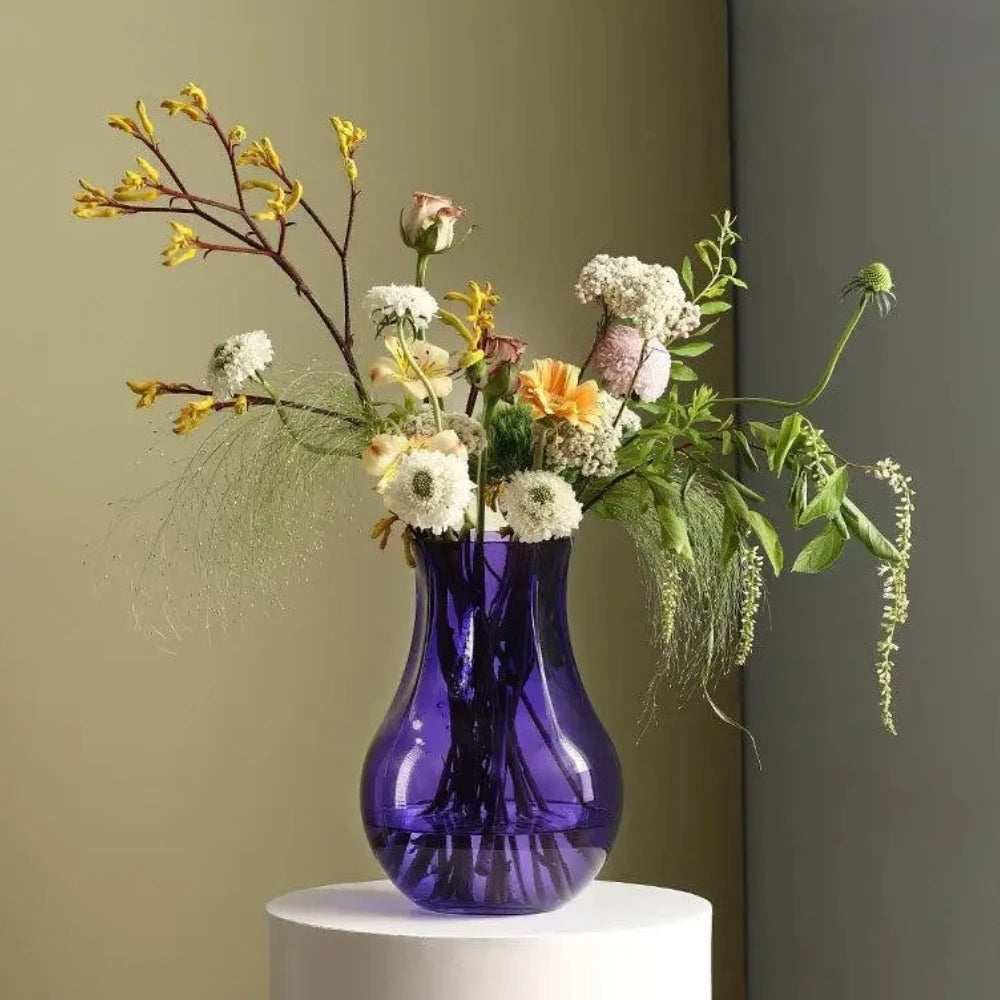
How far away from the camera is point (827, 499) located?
1259 millimetres

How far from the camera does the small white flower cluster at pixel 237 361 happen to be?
129cm

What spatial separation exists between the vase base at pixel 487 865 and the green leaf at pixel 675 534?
245mm

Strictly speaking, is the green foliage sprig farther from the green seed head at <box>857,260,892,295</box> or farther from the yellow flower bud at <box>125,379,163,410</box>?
the yellow flower bud at <box>125,379,163,410</box>

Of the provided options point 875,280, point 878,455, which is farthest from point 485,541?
point 878,455

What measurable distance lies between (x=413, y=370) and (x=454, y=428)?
0.06 metres

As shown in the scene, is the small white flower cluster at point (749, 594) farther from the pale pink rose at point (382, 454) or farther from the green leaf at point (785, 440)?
the pale pink rose at point (382, 454)

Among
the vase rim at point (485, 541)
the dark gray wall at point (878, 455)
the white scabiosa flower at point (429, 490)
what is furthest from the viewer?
the dark gray wall at point (878, 455)

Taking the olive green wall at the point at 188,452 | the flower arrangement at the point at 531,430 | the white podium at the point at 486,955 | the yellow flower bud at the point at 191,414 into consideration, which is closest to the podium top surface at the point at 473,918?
the white podium at the point at 486,955

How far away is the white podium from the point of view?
1.24 metres

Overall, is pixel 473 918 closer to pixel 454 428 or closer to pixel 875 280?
pixel 454 428

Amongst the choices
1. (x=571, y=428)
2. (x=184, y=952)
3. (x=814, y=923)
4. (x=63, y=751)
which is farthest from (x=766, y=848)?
(x=571, y=428)

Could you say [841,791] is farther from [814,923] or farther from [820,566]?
[820,566]

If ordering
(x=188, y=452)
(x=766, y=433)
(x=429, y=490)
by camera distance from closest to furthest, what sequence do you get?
(x=429, y=490) → (x=766, y=433) → (x=188, y=452)

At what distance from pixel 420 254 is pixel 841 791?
1065mm
